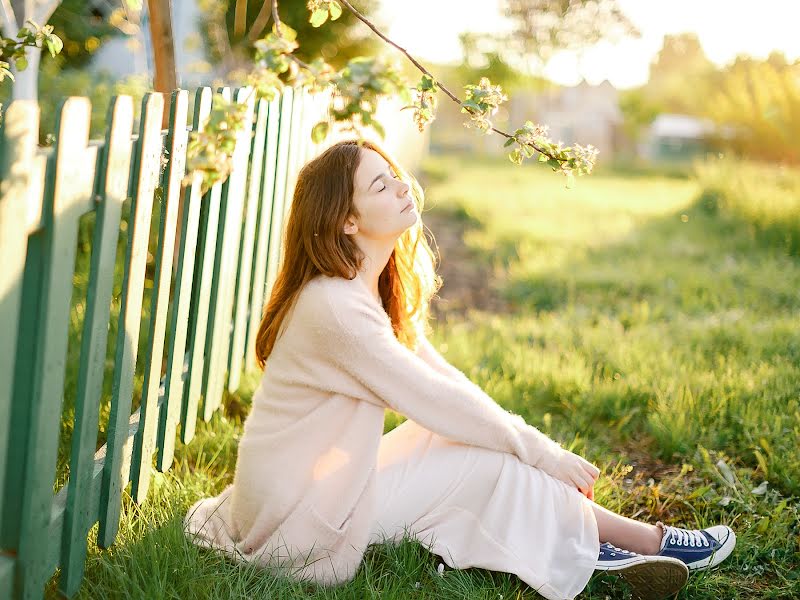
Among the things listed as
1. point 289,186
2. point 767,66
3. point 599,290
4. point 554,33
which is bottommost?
point 599,290

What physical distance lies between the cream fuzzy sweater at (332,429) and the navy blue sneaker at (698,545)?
476mm

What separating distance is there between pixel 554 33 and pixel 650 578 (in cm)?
4038

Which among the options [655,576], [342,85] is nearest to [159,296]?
[342,85]

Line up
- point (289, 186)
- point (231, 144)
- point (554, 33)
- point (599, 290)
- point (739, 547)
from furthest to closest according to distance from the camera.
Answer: point (554, 33) → point (599, 290) → point (289, 186) → point (739, 547) → point (231, 144)

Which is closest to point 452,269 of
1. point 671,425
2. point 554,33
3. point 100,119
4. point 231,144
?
point 100,119

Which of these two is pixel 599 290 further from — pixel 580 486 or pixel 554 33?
pixel 554 33

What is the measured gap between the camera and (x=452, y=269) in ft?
24.5

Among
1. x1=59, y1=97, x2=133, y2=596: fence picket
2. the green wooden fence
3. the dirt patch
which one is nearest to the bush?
the dirt patch

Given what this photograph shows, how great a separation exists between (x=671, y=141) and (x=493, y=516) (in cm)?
4891

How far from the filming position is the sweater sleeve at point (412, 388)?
7.46ft

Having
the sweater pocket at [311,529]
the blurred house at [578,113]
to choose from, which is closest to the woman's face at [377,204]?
the sweater pocket at [311,529]

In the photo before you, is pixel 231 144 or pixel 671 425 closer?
pixel 231 144

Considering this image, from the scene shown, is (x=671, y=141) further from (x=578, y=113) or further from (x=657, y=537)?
(x=657, y=537)

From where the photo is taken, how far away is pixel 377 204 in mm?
2414
